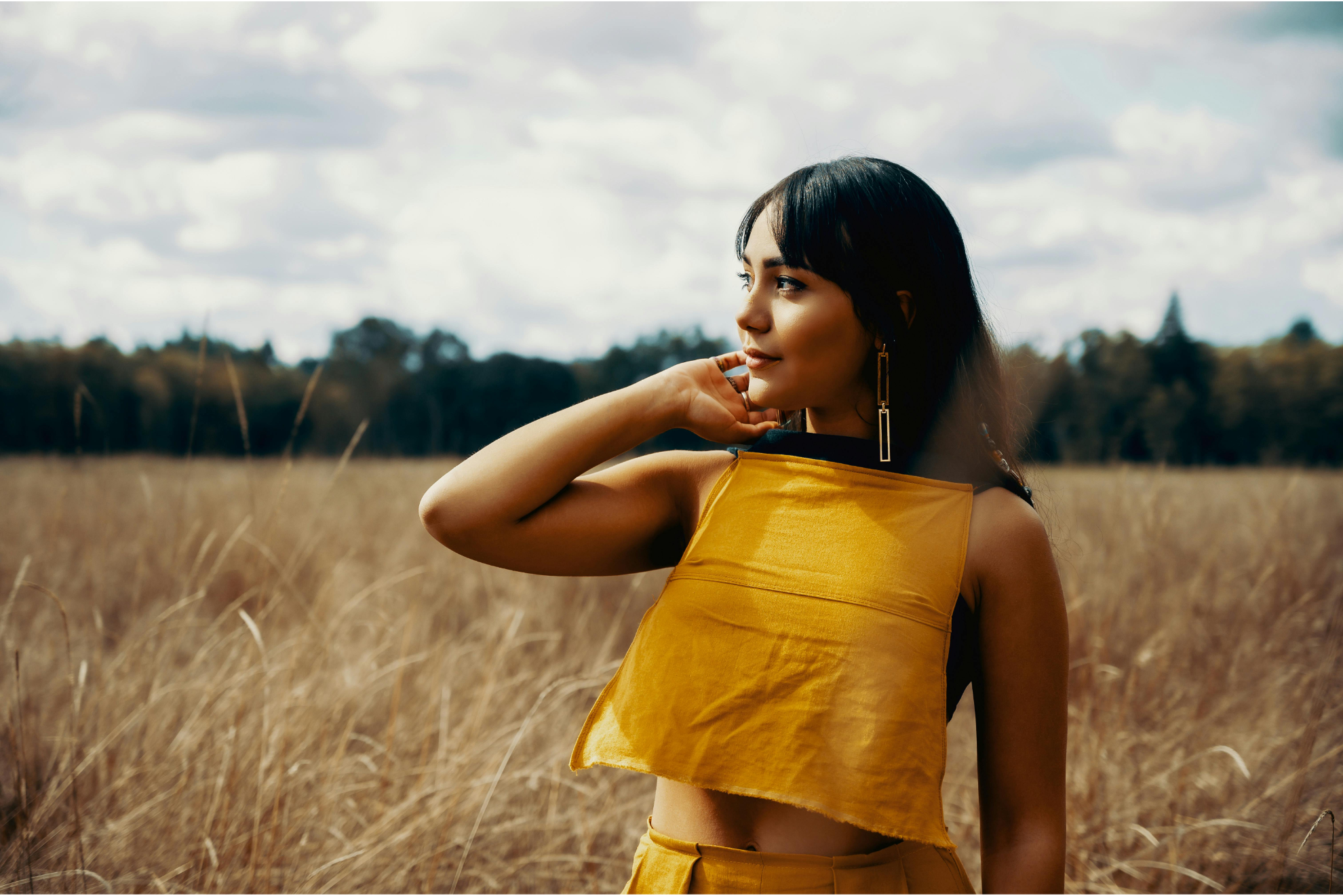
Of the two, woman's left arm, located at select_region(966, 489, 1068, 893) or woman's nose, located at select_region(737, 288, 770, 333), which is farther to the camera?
woman's nose, located at select_region(737, 288, 770, 333)

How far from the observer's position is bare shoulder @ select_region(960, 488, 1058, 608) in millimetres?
1119

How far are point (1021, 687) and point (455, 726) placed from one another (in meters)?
2.56

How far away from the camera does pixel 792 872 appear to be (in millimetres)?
1049

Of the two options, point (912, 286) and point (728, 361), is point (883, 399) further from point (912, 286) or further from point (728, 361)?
point (728, 361)

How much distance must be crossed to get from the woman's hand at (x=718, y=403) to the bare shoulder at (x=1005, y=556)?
39cm

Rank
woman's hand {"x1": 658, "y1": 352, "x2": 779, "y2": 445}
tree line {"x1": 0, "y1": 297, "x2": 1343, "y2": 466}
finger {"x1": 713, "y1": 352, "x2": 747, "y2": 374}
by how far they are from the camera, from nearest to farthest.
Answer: woman's hand {"x1": 658, "y1": 352, "x2": 779, "y2": 445} < finger {"x1": 713, "y1": 352, "x2": 747, "y2": 374} < tree line {"x1": 0, "y1": 297, "x2": 1343, "y2": 466}

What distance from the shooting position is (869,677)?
1.04 meters

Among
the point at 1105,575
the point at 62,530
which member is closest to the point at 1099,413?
the point at 1105,575

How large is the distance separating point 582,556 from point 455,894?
1.50 meters

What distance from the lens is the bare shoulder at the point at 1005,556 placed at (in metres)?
1.12

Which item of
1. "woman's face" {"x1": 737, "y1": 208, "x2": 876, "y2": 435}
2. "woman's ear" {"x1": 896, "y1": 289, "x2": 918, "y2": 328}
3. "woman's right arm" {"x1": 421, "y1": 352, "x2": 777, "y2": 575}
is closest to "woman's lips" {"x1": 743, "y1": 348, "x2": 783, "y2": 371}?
"woman's face" {"x1": 737, "y1": 208, "x2": 876, "y2": 435}

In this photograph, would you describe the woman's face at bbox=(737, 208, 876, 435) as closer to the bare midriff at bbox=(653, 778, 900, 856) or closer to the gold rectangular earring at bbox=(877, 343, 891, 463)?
the gold rectangular earring at bbox=(877, 343, 891, 463)

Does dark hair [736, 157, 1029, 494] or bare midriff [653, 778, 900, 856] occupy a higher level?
dark hair [736, 157, 1029, 494]

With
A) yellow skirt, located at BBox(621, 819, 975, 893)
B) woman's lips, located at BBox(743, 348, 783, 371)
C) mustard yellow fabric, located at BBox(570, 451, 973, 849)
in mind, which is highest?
woman's lips, located at BBox(743, 348, 783, 371)
